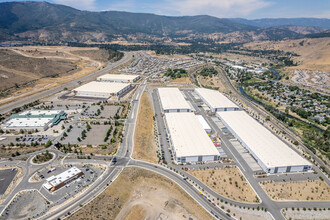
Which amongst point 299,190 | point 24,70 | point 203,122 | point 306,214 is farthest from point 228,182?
point 24,70

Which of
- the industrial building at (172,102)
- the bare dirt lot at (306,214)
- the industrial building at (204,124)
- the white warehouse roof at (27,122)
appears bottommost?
the bare dirt lot at (306,214)

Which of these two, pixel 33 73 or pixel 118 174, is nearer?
pixel 118 174

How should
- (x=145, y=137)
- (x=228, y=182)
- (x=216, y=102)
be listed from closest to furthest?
(x=228, y=182) → (x=145, y=137) → (x=216, y=102)

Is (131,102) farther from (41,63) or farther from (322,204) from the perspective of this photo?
(41,63)

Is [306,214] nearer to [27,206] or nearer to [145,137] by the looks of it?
[145,137]

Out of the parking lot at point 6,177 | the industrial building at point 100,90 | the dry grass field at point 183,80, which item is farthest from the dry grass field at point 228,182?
the dry grass field at point 183,80

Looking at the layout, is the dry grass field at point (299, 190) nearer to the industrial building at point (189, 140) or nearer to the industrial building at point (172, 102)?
the industrial building at point (189, 140)

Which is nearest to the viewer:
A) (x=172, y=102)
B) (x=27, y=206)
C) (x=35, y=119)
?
(x=27, y=206)
